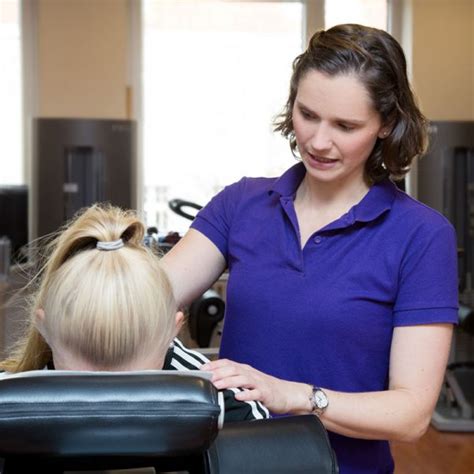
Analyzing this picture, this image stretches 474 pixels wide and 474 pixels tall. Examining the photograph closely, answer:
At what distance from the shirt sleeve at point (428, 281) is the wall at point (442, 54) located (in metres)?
4.64

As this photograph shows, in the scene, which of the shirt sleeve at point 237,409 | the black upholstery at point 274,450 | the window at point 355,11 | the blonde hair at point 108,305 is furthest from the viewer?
the window at point 355,11

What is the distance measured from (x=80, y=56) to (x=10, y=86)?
53 centimetres

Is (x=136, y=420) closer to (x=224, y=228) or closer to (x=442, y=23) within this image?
(x=224, y=228)

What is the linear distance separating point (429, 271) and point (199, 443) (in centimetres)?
58

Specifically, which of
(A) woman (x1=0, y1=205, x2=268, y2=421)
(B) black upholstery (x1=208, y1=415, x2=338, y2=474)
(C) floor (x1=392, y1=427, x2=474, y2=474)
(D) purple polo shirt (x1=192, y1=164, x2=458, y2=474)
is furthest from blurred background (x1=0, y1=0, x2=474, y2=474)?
(B) black upholstery (x1=208, y1=415, x2=338, y2=474)

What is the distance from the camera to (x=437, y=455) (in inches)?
138

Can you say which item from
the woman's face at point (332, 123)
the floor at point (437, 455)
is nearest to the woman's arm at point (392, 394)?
the woman's face at point (332, 123)

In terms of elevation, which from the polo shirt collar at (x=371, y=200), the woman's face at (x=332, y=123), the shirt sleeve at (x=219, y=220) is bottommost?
the shirt sleeve at (x=219, y=220)

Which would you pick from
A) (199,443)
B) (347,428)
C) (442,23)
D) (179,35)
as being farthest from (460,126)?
(199,443)

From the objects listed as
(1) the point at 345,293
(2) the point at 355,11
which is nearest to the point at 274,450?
(1) the point at 345,293

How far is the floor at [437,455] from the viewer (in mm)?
3312

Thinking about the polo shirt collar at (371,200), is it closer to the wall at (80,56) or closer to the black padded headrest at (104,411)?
the black padded headrest at (104,411)

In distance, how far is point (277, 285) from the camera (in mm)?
1354

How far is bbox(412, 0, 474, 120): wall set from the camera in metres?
5.77
